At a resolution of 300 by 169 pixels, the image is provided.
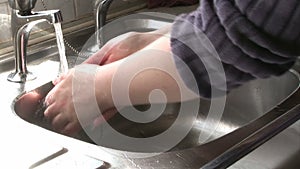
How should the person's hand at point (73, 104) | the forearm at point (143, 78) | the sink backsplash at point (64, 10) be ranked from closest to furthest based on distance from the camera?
the forearm at point (143, 78)
the person's hand at point (73, 104)
the sink backsplash at point (64, 10)

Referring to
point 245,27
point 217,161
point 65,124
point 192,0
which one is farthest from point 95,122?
point 192,0

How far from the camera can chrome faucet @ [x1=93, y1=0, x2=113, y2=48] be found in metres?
1.08

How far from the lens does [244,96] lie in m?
1.08

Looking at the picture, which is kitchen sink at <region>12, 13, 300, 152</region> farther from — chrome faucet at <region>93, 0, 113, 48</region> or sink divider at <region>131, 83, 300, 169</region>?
sink divider at <region>131, 83, 300, 169</region>

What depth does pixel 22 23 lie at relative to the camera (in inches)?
37.9

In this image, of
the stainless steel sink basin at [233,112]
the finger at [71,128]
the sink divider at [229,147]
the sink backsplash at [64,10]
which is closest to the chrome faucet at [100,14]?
the sink backsplash at [64,10]

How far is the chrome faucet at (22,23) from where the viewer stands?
0.90 metres

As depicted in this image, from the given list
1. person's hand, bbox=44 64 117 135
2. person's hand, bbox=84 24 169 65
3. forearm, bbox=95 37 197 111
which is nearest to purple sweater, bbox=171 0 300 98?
forearm, bbox=95 37 197 111

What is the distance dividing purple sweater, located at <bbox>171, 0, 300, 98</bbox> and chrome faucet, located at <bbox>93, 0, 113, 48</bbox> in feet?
1.69

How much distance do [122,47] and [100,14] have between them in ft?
0.66

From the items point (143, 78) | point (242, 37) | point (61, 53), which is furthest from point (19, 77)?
point (242, 37)

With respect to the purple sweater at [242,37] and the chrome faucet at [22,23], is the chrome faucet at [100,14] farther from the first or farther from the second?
the purple sweater at [242,37]

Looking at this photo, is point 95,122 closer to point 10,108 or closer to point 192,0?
point 10,108

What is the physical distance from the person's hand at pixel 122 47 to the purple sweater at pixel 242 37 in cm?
29
